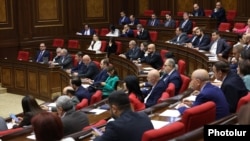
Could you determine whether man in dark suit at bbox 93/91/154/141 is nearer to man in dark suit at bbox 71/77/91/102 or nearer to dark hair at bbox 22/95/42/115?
dark hair at bbox 22/95/42/115

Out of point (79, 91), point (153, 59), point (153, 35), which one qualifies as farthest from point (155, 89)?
point (153, 35)

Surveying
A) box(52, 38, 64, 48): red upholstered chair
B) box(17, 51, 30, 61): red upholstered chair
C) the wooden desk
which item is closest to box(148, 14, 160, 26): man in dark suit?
box(52, 38, 64, 48): red upholstered chair

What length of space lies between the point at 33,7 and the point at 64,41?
159 centimetres

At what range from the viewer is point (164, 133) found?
10.6 ft

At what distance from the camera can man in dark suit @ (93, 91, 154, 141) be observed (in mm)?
3449

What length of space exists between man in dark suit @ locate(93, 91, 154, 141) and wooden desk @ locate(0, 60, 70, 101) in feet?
Result: 22.5

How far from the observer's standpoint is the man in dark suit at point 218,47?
9953 millimetres

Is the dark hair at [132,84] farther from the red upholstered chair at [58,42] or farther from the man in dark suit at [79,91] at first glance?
the red upholstered chair at [58,42]

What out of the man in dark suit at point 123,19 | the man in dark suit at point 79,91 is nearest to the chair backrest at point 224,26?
the man in dark suit at point 123,19

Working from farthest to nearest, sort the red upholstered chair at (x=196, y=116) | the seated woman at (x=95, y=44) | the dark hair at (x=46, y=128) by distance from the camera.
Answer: the seated woman at (x=95, y=44) < the red upholstered chair at (x=196, y=116) < the dark hair at (x=46, y=128)

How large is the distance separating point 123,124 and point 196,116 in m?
0.71

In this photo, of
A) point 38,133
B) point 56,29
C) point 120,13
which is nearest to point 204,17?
point 120,13

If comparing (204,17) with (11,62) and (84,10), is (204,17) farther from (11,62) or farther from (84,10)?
(11,62)

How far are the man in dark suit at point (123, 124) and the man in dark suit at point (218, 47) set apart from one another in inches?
254
